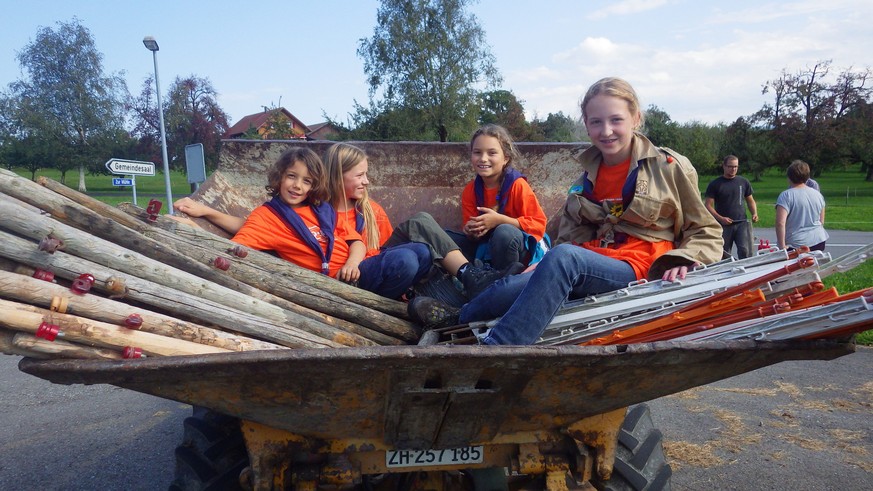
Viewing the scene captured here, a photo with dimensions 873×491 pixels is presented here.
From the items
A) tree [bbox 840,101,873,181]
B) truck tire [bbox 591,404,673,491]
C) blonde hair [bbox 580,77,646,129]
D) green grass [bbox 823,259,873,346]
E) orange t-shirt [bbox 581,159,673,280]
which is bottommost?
green grass [bbox 823,259,873,346]

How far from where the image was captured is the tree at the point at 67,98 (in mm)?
41281

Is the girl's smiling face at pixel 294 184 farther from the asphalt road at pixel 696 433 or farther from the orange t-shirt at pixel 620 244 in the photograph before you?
the asphalt road at pixel 696 433

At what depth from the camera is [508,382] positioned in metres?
1.75

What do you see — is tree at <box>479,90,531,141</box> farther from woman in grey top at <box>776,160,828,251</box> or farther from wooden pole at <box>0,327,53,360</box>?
wooden pole at <box>0,327,53,360</box>

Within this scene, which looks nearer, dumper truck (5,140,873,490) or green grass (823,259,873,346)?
dumper truck (5,140,873,490)

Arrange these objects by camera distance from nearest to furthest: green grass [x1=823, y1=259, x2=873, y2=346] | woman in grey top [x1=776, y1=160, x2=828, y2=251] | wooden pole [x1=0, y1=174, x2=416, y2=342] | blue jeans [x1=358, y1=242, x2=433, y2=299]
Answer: wooden pole [x1=0, y1=174, x2=416, y2=342] → blue jeans [x1=358, y1=242, x2=433, y2=299] → green grass [x1=823, y1=259, x2=873, y2=346] → woman in grey top [x1=776, y1=160, x2=828, y2=251]

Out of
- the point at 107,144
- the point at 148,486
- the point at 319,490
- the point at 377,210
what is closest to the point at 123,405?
the point at 148,486

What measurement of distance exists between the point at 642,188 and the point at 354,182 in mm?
1640

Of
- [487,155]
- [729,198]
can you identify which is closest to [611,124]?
[487,155]

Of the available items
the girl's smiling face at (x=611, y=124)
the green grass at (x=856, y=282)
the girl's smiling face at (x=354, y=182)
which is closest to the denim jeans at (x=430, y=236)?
the girl's smiling face at (x=354, y=182)

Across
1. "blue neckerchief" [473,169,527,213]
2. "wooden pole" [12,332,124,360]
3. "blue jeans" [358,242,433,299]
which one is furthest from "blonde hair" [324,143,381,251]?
"wooden pole" [12,332,124,360]

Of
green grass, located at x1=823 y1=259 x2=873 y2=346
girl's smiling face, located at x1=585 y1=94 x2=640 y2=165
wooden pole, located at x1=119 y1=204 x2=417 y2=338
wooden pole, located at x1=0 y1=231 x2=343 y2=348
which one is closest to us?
wooden pole, located at x1=0 y1=231 x2=343 y2=348

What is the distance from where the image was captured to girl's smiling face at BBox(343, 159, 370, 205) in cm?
362

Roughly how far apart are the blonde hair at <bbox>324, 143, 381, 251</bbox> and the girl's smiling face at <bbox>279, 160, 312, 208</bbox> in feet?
0.52
